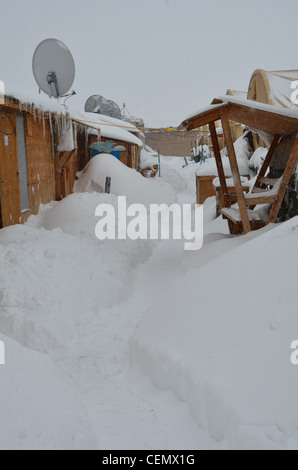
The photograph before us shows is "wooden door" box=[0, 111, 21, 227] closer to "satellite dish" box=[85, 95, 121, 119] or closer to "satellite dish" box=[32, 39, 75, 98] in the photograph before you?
"satellite dish" box=[32, 39, 75, 98]

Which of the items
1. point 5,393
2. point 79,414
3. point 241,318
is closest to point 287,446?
point 241,318

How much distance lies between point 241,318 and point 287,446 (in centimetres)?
107

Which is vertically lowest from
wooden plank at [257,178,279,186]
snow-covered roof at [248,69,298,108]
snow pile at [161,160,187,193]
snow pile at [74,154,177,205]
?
snow pile at [161,160,187,193]

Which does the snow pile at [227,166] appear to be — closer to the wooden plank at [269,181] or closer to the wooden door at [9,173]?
the wooden plank at [269,181]

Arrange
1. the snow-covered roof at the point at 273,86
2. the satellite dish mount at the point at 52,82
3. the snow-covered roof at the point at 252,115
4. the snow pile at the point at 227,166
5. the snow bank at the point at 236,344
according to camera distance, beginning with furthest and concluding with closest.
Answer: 1. the snow pile at the point at 227,166
2. the satellite dish mount at the point at 52,82
3. the snow-covered roof at the point at 273,86
4. the snow-covered roof at the point at 252,115
5. the snow bank at the point at 236,344

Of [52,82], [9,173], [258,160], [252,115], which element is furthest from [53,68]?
[252,115]

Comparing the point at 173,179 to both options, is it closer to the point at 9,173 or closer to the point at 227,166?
the point at 227,166

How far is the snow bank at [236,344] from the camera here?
2.34 metres

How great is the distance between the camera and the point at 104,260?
579 cm

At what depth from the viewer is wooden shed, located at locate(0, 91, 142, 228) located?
6.94 metres

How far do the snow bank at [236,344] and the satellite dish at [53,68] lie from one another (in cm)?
827

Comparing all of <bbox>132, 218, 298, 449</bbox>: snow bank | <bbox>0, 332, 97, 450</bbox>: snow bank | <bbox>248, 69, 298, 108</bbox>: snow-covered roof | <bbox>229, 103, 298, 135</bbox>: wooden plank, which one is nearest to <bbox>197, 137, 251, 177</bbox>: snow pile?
<bbox>248, 69, 298, 108</bbox>: snow-covered roof

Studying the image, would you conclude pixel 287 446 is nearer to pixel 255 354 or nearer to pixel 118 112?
pixel 255 354

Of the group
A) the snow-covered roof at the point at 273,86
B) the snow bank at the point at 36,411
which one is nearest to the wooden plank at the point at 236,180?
the snow bank at the point at 36,411
